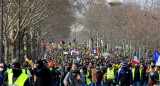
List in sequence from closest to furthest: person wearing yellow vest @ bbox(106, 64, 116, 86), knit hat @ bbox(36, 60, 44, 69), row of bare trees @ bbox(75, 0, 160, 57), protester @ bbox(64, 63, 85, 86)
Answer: knit hat @ bbox(36, 60, 44, 69) < protester @ bbox(64, 63, 85, 86) < person wearing yellow vest @ bbox(106, 64, 116, 86) < row of bare trees @ bbox(75, 0, 160, 57)

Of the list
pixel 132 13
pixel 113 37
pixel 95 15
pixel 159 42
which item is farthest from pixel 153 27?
pixel 95 15

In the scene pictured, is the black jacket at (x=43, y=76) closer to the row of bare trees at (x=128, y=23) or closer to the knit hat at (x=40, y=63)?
the knit hat at (x=40, y=63)

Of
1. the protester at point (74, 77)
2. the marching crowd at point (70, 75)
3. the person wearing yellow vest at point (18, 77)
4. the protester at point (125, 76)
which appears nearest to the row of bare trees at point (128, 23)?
the marching crowd at point (70, 75)

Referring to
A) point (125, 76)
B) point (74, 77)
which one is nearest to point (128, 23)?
point (125, 76)

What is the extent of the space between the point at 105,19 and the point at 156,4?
63.8 ft

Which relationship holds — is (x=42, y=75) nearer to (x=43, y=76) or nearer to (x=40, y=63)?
(x=43, y=76)

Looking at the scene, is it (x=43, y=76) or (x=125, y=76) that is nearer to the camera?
(x=43, y=76)

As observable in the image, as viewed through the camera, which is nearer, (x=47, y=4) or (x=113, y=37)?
(x=47, y=4)

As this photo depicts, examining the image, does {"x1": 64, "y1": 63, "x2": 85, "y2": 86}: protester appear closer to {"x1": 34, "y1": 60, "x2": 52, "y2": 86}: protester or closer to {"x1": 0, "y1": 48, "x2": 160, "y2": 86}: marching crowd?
{"x1": 0, "y1": 48, "x2": 160, "y2": 86}: marching crowd

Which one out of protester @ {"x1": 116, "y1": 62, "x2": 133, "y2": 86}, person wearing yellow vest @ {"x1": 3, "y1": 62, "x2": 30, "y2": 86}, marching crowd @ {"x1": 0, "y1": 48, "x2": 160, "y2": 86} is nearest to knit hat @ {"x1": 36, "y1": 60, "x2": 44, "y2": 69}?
marching crowd @ {"x1": 0, "y1": 48, "x2": 160, "y2": 86}

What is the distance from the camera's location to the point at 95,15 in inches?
2596

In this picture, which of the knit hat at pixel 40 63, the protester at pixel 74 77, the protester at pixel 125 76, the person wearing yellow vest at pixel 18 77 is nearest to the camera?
the person wearing yellow vest at pixel 18 77

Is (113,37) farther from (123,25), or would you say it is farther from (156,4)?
(156,4)

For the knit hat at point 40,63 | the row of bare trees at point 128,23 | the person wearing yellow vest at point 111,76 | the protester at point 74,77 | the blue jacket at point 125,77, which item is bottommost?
the person wearing yellow vest at point 111,76
